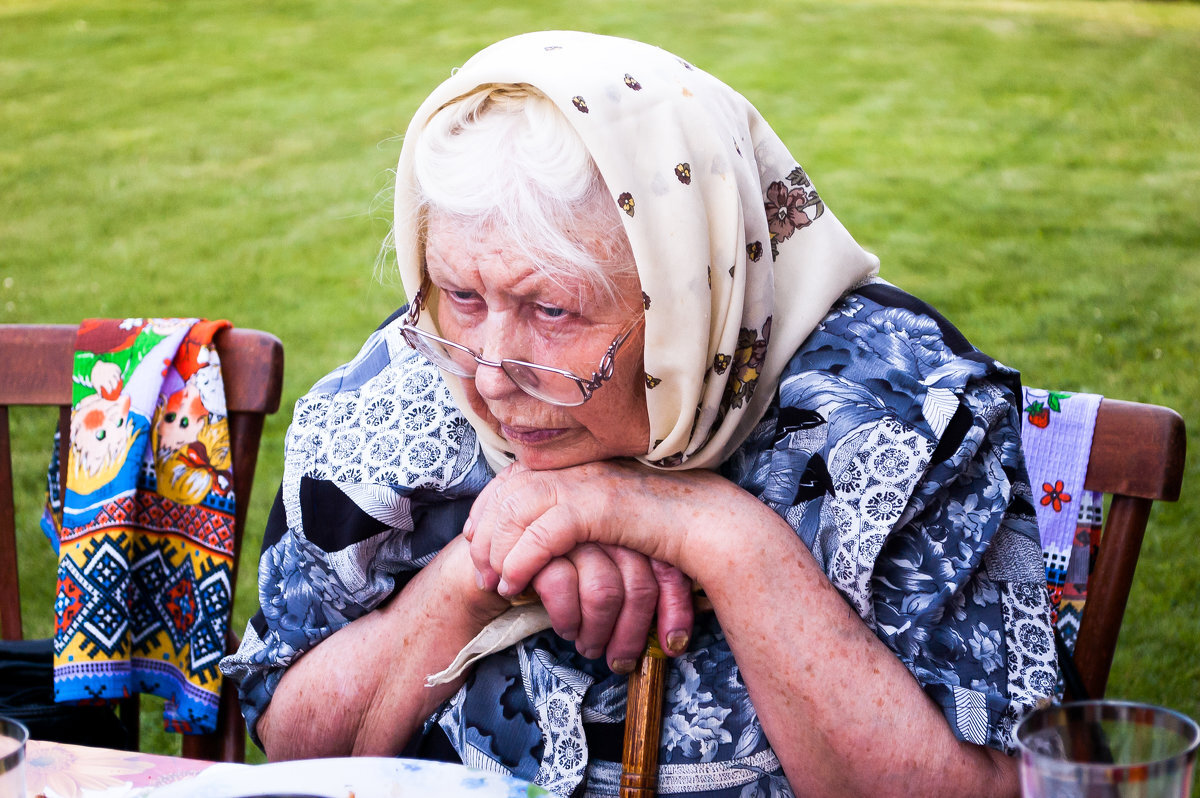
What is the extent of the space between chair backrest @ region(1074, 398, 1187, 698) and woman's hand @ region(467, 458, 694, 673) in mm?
774

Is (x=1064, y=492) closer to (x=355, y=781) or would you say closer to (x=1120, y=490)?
(x=1120, y=490)

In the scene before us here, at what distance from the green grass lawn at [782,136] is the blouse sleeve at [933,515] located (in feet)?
7.24

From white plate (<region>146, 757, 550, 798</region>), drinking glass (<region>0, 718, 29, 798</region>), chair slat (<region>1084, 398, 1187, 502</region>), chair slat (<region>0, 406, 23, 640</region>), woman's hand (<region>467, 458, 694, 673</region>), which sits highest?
chair slat (<region>1084, 398, 1187, 502</region>)

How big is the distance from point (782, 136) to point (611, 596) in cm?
679

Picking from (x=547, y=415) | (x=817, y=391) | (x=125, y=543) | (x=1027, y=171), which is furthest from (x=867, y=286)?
(x=1027, y=171)

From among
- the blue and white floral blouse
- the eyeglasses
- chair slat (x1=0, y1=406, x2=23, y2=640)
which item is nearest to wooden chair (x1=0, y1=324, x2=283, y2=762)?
chair slat (x1=0, y1=406, x2=23, y2=640)

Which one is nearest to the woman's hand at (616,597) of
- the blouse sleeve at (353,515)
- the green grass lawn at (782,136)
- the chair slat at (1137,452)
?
the blouse sleeve at (353,515)

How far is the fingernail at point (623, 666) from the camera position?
1604 millimetres

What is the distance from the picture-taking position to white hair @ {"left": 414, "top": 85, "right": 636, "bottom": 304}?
151cm

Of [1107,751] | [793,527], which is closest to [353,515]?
[793,527]

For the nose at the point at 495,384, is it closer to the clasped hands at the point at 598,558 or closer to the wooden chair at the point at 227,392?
the clasped hands at the point at 598,558

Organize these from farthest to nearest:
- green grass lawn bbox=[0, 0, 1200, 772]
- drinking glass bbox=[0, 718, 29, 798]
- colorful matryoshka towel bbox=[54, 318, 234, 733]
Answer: green grass lawn bbox=[0, 0, 1200, 772]
colorful matryoshka towel bbox=[54, 318, 234, 733]
drinking glass bbox=[0, 718, 29, 798]

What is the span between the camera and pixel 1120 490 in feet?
6.09

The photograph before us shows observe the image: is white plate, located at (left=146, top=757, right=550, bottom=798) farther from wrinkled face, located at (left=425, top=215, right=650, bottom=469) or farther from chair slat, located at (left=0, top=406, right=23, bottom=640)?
chair slat, located at (left=0, top=406, right=23, bottom=640)
